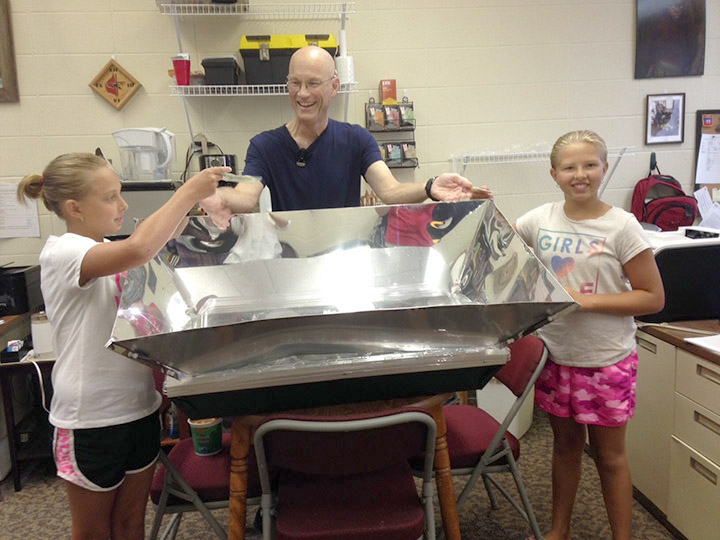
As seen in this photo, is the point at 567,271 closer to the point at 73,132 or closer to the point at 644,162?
the point at 644,162

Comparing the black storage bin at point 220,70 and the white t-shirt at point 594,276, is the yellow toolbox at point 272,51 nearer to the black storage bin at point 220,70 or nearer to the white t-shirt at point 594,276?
the black storage bin at point 220,70

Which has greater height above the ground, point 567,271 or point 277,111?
point 277,111

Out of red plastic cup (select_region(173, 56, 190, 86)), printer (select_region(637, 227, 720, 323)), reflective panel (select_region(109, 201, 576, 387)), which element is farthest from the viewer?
red plastic cup (select_region(173, 56, 190, 86))

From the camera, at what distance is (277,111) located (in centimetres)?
271

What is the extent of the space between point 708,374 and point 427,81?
74.9 inches

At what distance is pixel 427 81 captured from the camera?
9.08ft

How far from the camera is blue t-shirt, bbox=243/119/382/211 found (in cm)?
186

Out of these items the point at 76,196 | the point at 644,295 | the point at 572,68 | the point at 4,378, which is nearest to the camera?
the point at 76,196

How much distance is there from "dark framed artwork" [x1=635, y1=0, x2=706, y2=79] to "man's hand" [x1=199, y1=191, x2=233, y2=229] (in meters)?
2.49

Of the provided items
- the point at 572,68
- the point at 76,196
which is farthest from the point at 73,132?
the point at 572,68

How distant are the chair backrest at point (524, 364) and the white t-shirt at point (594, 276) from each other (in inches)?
3.8

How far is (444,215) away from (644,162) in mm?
2026

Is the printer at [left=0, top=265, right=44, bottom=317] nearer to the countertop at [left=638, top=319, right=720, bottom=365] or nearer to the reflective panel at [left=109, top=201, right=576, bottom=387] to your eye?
the reflective panel at [left=109, top=201, right=576, bottom=387]

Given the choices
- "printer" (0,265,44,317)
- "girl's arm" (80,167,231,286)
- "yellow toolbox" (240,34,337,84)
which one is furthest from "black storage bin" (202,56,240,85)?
"girl's arm" (80,167,231,286)
